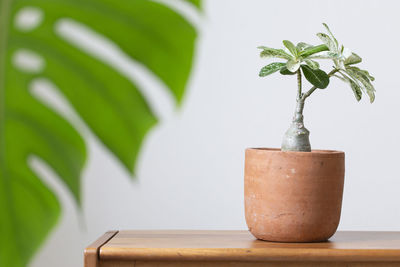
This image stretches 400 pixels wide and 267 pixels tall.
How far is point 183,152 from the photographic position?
1826mm

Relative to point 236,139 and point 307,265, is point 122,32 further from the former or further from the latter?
point 236,139

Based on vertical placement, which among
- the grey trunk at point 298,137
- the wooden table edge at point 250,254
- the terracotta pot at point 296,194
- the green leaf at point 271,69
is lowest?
the wooden table edge at point 250,254

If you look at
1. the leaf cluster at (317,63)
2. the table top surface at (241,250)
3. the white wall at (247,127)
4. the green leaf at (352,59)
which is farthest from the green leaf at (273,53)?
the white wall at (247,127)

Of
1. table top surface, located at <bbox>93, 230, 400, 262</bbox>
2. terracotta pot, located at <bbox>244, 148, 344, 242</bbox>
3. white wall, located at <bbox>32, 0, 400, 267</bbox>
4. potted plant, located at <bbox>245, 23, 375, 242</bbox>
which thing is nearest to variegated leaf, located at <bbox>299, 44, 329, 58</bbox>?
potted plant, located at <bbox>245, 23, 375, 242</bbox>

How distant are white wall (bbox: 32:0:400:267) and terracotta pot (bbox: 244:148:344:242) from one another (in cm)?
60

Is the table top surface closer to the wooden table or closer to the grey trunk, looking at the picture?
the wooden table

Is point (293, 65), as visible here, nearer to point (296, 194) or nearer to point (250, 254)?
point (296, 194)

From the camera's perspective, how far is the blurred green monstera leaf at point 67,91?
763 mm

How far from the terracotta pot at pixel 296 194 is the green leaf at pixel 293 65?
0.15 metres

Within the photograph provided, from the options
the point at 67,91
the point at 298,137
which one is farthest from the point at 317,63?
the point at 67,91

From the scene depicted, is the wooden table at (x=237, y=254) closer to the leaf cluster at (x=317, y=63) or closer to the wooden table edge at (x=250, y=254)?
the wooden table edge at (x=250, y=254)

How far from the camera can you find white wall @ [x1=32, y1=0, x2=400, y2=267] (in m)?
1.80

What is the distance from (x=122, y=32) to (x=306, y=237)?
1.92 ft

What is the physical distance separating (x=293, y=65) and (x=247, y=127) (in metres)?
0.63
